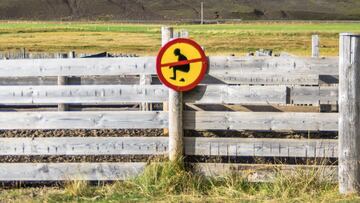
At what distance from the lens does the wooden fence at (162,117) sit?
757 centimetres

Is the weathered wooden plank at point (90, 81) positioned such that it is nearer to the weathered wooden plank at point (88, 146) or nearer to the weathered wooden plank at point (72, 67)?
the weathered wooden plank at point (72, 67)

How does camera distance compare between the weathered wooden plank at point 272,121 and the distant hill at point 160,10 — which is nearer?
the weathered wooden plank at point 272,121

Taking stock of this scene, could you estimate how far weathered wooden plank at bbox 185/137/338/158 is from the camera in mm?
7551

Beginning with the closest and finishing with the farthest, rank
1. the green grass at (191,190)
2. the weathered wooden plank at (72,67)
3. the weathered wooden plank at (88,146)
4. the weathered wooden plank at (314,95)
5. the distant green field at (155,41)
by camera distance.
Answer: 1. the green grass at (191,190)
2. the weathered wooden plank at (314,95)
3. the weathered wooden plank at (88,146)
4. the weathered wooden plank at (72,67)
5. the distant green field at (155,41)

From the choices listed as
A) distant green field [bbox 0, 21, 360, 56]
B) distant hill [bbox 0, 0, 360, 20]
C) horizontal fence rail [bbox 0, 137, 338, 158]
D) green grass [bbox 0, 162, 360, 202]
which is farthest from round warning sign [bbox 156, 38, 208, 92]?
distant hill [bbox 0, 0, 360, 20]

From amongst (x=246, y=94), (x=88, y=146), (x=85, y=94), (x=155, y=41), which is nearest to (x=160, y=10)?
(x=155, y=41)

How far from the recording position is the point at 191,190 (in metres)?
7.40

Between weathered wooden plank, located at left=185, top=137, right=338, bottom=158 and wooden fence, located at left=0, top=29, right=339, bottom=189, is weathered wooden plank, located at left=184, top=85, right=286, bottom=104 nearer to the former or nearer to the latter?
wooden fence, located at left=0, top=29, right=339, bottom=189

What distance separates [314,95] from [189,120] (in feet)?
4.47

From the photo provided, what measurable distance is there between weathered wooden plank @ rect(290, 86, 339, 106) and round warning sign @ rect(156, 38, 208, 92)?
1030mm

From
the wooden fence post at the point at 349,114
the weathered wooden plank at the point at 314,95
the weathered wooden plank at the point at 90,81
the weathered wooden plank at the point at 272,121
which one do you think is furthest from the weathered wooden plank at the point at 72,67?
the weathered wooden plank at the point at 90,81

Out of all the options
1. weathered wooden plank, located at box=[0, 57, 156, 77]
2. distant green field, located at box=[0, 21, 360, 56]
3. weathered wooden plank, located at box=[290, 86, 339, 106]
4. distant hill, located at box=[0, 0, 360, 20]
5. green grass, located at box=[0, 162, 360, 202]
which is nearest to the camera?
green grass, located at box=[0, 162, 360, 202]

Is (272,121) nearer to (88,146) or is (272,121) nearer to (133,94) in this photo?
(133,94)

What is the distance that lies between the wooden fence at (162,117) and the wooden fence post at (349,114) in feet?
0.78
